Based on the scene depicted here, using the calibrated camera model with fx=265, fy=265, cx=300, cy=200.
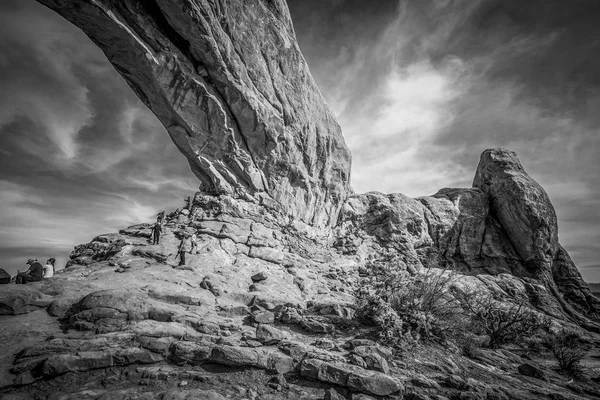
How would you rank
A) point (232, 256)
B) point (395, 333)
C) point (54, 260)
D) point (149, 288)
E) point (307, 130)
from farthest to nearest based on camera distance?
point (307, 130), point (232, 256), point (54, 260), point (149, 288), point (395, 333)

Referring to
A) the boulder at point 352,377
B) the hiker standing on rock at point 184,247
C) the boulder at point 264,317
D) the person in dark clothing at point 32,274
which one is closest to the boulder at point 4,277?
the person in dark clothing at point 32,274

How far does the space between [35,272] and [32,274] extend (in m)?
0.21

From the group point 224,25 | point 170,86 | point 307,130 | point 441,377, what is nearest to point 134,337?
point 441,377

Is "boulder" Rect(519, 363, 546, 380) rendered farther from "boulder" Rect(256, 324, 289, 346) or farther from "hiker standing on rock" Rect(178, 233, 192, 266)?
"hiker standing on rock" Rect(178, 233, 192, 266)

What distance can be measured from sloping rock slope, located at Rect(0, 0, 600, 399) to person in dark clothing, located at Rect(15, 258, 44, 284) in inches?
27.7

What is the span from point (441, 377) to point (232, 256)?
10.1m

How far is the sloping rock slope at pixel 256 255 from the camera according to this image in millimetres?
5328

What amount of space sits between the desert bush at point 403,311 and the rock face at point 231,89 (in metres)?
10.6

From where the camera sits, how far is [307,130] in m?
19.7

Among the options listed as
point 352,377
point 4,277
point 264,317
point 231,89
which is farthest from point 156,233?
point 352,377

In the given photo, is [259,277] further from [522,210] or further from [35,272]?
[522,210]

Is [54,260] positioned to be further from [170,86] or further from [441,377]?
[441,377]

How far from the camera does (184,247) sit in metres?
12.8

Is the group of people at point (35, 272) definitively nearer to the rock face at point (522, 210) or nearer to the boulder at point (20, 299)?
the boulder at point (20, 299)
